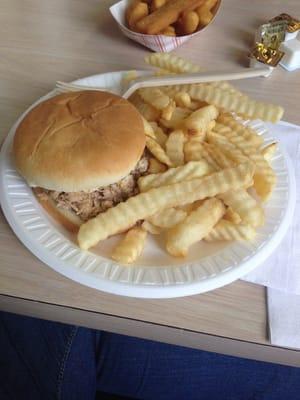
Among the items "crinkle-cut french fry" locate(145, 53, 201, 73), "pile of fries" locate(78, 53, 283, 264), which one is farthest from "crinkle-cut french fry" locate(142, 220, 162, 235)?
"crinkle-cut french fry" locate(145, 53, 201, 73)

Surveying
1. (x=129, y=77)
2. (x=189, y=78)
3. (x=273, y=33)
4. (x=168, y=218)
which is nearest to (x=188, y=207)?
(x=168, y=218)

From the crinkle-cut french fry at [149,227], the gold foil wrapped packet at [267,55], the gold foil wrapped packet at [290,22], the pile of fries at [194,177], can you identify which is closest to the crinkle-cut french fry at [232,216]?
the pile of fries at [194,177]

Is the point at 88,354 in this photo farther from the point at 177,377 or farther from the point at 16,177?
the point at 16,177

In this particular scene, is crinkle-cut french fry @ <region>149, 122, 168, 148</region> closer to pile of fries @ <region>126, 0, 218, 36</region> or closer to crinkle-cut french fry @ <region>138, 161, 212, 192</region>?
crinkle-cut french fry @ <region>138, 161, 212, 192</region>

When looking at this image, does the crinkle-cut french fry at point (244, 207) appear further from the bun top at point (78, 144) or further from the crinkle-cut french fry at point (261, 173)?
the bun top at point (78, 144)

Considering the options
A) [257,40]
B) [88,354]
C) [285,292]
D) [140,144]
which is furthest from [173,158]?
[257,40]

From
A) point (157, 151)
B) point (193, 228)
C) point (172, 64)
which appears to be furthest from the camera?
point (172, 64)

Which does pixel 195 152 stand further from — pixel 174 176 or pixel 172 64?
pixel 172 64
